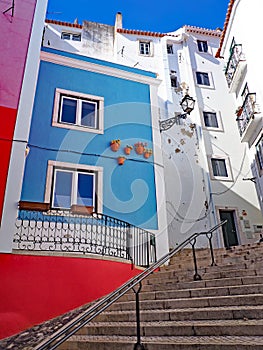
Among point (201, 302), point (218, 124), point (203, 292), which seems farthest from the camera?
point (218, 124)

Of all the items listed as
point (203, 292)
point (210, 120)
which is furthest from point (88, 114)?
point (210, 120)

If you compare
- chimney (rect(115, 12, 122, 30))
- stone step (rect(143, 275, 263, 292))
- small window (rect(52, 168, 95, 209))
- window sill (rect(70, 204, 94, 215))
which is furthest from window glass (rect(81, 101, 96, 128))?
chimney (rect(115, 12, 122, 30))

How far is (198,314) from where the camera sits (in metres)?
4.06

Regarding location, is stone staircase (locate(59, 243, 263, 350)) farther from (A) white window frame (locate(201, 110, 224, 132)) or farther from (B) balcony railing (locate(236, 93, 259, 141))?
(A) white window frame (locate(201, 110, 224, 132))

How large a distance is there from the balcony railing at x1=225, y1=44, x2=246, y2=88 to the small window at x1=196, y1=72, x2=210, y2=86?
98.8 inches

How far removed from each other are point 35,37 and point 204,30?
1581cm

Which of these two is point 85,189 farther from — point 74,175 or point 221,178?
point 221,178

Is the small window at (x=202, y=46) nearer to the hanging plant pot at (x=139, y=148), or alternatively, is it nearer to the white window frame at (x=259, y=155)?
the white window frame at (x=259, y=155)

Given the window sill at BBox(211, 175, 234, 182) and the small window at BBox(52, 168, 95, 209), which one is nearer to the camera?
the small window at BBox(52, 168, 95, 209)

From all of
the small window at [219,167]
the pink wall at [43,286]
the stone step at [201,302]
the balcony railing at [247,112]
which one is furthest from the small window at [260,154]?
the stone step at [201,302]

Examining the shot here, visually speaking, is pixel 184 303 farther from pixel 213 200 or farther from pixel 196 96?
pixel 196 96

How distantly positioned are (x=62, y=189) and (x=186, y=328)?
6.05 metres

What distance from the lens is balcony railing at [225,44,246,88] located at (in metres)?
14.6

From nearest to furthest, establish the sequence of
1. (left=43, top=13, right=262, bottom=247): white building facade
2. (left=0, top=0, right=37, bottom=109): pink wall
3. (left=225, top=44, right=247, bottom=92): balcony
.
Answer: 1. (left=0, top=0, right=37, bottom=109): pink wall
2. (left=43, top=13, right=262, bottom=247): white building facade
3. (left=225, top=44, right=247, bottom=92): balcony
